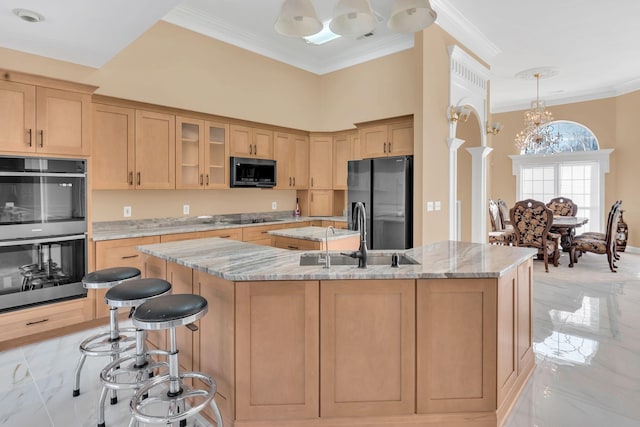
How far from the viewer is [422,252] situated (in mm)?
2514

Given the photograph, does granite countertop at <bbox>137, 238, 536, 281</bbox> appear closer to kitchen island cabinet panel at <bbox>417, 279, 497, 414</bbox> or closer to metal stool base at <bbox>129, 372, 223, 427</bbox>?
kitchen island cabinet panel at <bbox>417, 279, 497, 414</bbox>

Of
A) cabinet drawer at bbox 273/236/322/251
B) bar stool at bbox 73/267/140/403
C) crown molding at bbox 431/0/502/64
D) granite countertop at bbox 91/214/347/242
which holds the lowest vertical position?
bar stool at bbox 73/267/140/403

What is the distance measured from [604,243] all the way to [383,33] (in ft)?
16.3

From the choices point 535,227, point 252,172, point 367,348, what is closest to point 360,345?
point 367,348

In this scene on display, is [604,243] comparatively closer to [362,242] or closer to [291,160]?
[291,160]

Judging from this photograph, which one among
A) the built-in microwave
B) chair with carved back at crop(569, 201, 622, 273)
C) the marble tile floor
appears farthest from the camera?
chair with carved back at crop(569, 201, 622, 273)

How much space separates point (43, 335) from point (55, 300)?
13.9 inches

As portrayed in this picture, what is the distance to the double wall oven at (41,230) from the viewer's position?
3.03m

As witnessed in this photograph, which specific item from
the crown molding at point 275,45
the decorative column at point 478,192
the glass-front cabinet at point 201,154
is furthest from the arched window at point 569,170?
the glass-front cabinet at point 201,154

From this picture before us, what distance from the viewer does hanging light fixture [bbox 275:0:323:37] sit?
2033mm

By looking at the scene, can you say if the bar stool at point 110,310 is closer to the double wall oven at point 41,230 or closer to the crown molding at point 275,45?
the double wall oven at point 41,230

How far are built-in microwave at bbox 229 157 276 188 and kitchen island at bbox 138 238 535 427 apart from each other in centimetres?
311

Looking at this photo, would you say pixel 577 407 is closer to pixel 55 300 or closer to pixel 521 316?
pixel 521 316

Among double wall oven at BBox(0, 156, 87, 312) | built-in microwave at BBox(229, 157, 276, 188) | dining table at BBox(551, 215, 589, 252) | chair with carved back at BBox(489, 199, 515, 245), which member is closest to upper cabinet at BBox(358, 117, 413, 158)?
built-in microwave at BBox(229, 157, 276, 188)
